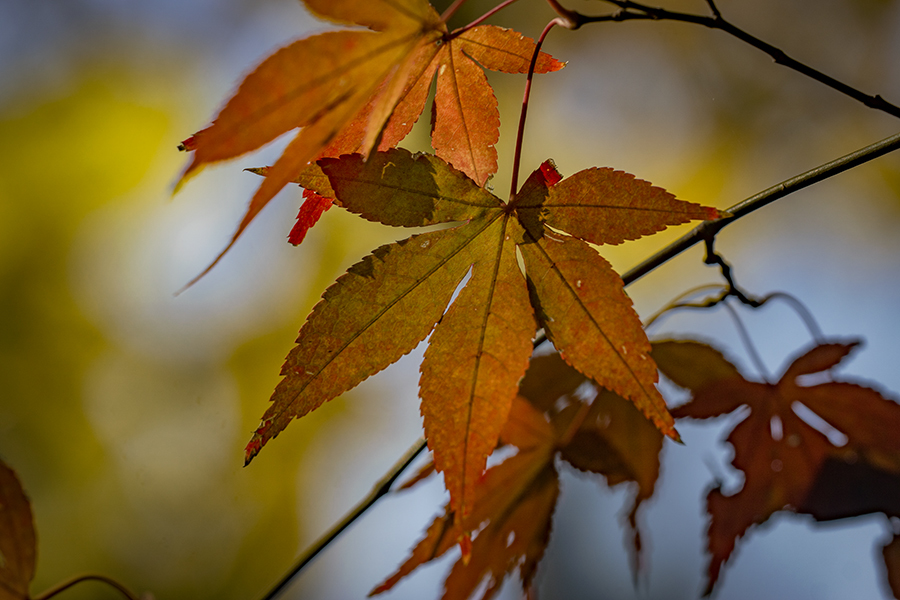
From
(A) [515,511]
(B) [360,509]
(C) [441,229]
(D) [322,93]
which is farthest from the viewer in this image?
(A) [515,511]

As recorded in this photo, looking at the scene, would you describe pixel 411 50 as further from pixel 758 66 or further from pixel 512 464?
pixel 758 66

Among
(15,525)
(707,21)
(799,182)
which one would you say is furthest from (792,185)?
(15,525)

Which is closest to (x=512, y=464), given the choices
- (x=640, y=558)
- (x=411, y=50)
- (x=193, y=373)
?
(x=640, y=558)

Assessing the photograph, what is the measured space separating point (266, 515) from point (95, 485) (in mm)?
827

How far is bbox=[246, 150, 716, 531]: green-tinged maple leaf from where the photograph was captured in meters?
0.42

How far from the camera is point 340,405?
9.11ft

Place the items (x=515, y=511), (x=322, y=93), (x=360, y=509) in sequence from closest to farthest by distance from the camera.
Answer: (x=322, y=93)
(x=360, y=509)
(x=515, y=511)

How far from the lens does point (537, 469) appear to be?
75 centimetres

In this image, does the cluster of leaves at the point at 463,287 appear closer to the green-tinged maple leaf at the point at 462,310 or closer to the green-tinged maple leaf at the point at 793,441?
the green-tinged maple leaf at the point at 462,310

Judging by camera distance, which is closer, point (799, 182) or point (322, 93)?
point (322, 93)

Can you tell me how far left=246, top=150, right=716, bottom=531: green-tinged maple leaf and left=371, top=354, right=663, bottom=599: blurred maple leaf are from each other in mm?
235

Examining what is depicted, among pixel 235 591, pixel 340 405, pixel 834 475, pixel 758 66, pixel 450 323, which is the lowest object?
pixel 235 591

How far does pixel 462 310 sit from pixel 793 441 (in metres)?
0.59

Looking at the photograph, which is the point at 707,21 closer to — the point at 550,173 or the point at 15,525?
the point at 550,173
